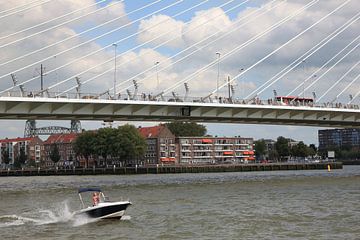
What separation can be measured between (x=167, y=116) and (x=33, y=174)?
8745 cm

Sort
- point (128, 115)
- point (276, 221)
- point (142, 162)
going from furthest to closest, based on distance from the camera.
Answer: point (142, 162)
point (128, 115)
point (276, 221)

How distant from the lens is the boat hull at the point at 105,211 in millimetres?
31484

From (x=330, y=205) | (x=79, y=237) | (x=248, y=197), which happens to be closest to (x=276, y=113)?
(x=248, y=197)

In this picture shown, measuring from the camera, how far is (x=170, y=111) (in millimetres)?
63000

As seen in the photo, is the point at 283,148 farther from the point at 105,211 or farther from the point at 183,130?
the point at 105,211

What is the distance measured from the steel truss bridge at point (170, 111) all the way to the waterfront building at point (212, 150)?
10178 centimetres

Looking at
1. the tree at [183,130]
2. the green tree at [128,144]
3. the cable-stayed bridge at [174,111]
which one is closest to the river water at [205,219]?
the cable-stayed bridge at [174,111]

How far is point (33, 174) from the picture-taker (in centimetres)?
14312

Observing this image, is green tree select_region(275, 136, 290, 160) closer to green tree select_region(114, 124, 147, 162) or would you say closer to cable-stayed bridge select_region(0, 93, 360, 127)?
green tree select_region(114, 124, 147, 162)

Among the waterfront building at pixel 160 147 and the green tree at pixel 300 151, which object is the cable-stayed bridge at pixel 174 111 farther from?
the green tree at pixel 300 151

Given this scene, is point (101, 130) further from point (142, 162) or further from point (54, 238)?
point (54, 238)

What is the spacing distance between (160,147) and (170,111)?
10655cm

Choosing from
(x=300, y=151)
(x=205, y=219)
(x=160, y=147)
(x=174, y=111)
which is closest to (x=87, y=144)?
(x=160, y=147)

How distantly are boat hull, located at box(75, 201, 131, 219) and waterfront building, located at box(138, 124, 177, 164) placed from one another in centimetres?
13620
